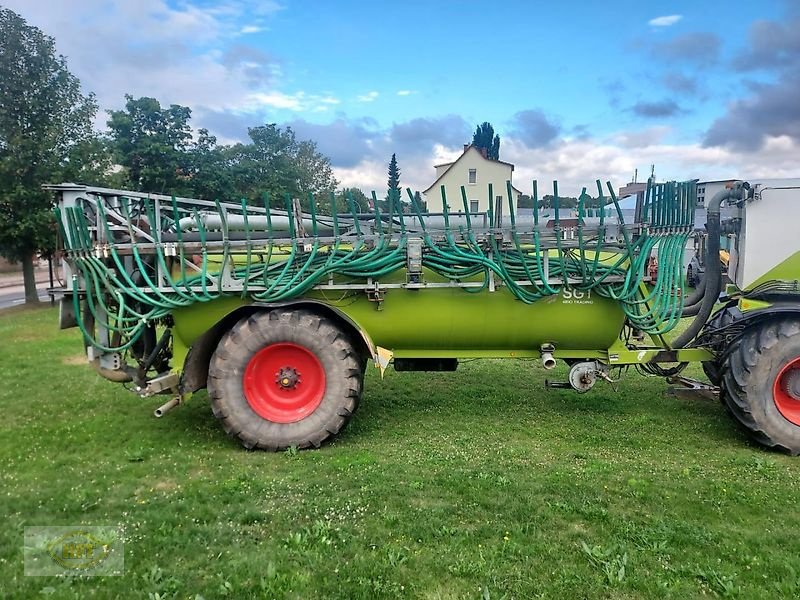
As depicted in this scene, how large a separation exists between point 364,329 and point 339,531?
209 centimetres

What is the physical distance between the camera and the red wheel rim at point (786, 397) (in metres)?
5.13

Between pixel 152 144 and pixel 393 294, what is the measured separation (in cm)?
1879

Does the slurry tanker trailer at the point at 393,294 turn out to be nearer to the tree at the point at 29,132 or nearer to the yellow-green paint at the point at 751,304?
the yellow-green paint at the point at 751,304

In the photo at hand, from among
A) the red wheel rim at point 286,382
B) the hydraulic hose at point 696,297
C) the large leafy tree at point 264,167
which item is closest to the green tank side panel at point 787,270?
the hydraulic hose at point 696,297

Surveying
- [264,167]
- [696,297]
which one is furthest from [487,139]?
[696,297]

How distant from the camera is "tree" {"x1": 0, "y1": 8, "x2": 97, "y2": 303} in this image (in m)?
15.7

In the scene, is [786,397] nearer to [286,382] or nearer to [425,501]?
[425,501]

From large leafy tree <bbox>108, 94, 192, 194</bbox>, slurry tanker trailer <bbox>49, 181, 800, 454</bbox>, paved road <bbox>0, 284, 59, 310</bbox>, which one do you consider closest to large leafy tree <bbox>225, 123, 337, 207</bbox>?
large leafy tree <bbox>108, 94, 192, 194</bbox>

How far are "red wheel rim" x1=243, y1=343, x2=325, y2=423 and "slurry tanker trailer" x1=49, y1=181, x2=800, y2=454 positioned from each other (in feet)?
0.04

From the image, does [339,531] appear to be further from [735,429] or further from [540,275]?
[735,429]

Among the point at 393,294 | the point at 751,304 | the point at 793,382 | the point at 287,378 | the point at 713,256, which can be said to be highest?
the point at 713,256

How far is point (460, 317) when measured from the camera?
214 inches

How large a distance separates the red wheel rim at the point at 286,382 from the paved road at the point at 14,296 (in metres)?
16.1

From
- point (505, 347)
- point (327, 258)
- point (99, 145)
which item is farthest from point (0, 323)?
point (505, 347)
